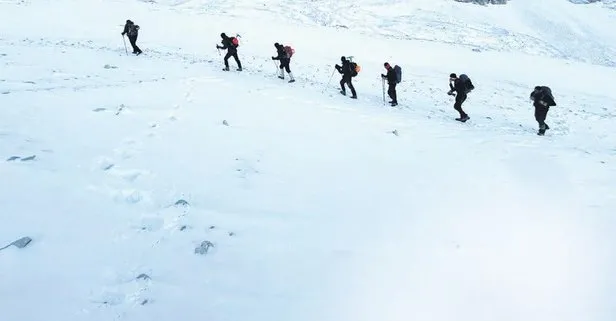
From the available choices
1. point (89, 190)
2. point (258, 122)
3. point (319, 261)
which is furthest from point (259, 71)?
point (319, 261)

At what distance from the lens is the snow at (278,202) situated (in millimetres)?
5766

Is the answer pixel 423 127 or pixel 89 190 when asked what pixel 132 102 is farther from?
pixel 423 127

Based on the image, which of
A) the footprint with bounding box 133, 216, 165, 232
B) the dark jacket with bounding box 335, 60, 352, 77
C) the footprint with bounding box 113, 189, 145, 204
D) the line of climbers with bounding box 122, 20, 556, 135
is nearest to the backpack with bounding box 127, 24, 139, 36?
the line of climbers with bounding box 122, 20, 556, 135

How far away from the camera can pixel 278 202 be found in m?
8.14

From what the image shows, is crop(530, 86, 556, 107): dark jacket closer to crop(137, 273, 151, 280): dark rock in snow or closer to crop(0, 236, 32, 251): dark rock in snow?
crop(137, 273, 151, 280): dark rock in snow

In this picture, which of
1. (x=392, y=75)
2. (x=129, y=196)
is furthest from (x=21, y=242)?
(x=392, y=75)

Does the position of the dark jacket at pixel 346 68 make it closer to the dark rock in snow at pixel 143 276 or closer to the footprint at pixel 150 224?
the footprint at pixel 150 224

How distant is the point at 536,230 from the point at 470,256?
1770mm

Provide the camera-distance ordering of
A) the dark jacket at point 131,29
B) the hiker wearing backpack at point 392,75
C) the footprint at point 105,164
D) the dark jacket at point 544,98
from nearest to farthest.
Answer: the footprint at point 105,164 < the dark jacket at point 544,98 < the hiker wearing backpack at point 392,75 < the dark jacket at point 131,29

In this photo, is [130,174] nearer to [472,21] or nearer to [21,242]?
[21,242]

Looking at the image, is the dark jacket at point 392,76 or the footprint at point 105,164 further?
the dark jacket at point 392,76

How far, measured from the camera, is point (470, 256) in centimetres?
→ 692

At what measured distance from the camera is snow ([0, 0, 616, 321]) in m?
5.77

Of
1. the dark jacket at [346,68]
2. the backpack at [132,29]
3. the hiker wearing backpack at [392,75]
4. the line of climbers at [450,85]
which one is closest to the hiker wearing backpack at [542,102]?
the line of climbers at [450,85]
